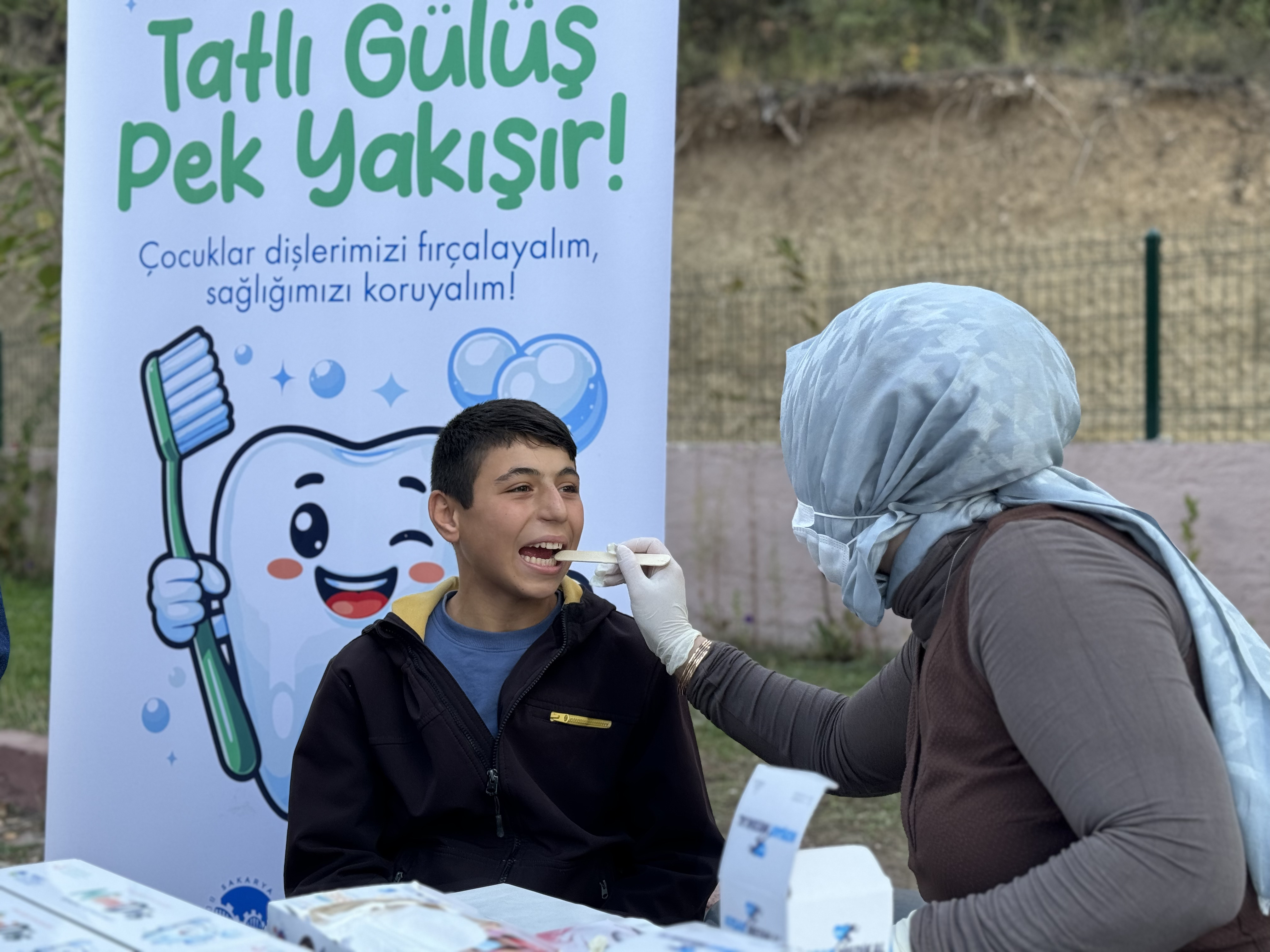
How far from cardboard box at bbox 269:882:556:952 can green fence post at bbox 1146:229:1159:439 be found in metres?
5.91

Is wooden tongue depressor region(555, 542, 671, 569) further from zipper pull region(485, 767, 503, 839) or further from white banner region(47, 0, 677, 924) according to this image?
white banner region(47, 0, 677, 924)

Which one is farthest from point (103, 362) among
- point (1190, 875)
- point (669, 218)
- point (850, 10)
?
point (850, 10)

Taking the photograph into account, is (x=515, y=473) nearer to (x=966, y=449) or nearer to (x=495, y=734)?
(x=495, y=734)

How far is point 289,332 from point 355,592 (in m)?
0.58

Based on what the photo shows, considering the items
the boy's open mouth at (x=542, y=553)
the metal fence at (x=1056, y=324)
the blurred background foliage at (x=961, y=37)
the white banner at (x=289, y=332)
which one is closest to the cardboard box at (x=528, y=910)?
the boy's open mouth at (x=542, y=553)

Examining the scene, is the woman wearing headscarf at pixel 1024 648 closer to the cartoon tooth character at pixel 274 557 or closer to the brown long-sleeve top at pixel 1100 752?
the brown long-sleeve top at pixel 1100 752

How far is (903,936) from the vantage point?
1.41 meters

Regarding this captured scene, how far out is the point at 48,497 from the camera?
1005cm

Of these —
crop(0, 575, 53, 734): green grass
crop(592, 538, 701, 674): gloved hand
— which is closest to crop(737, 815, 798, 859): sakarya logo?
crop(592, 538, 701, 674): gloved hand

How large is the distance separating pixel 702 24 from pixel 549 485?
11758 millimetres

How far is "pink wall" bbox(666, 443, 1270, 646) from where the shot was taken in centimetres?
618

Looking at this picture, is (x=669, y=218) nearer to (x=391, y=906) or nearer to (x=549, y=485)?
(x=549, y=485)

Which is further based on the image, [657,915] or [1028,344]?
[657,915]

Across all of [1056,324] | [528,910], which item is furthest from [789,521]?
[528,910]
